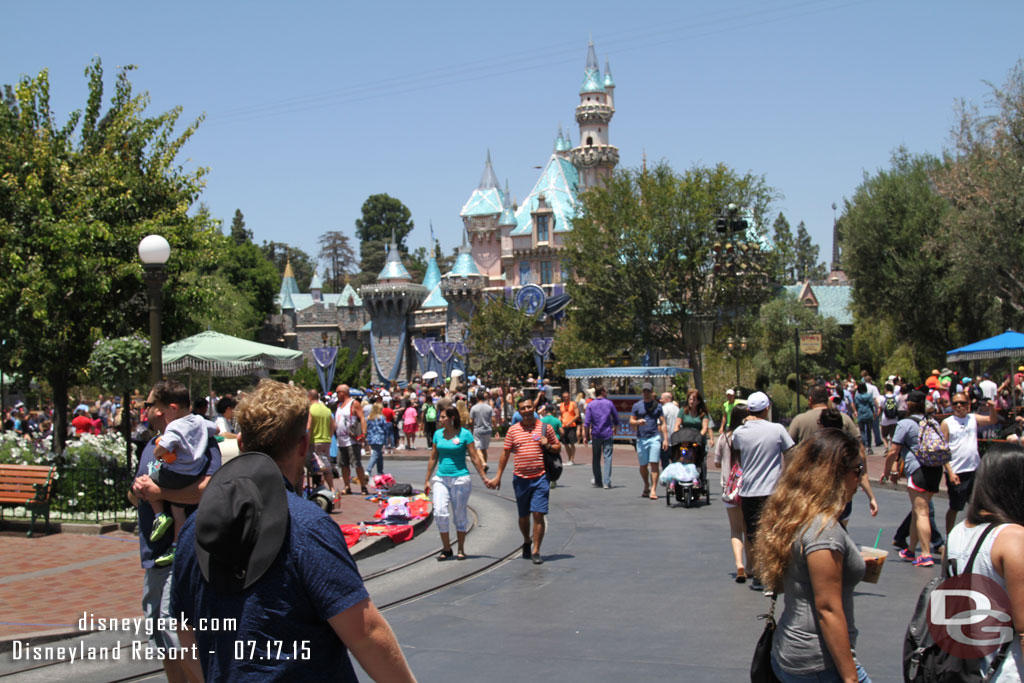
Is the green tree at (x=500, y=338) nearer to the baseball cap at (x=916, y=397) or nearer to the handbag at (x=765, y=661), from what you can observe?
the baseball cap at (x=916, y=397)

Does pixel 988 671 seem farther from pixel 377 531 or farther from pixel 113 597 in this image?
pixel 377 531

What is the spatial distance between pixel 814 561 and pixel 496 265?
6462 cm

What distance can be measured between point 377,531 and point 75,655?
4.55 metres

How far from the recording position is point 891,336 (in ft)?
136


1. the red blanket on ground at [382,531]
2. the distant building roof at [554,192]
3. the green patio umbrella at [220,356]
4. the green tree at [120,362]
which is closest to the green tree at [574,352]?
the distant building roof at [554,192]

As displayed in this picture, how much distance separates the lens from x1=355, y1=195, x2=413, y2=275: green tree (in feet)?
376

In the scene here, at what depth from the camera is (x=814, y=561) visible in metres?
3.21

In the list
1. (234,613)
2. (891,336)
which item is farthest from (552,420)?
(891,336)

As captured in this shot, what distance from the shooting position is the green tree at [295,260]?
130 m

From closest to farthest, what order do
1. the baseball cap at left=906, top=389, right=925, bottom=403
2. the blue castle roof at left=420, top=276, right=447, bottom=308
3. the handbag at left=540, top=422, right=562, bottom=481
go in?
the baseball cap at left=906, top=389, right=925, bottom=403 → the handbag at left=540, top=422, right=562, bottom=481 → the blue castle roof at left=420, top=276, right=447, bottom=308

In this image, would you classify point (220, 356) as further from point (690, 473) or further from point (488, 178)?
point (488, 178)

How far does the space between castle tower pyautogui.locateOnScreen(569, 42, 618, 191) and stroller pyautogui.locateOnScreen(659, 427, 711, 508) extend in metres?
52.1

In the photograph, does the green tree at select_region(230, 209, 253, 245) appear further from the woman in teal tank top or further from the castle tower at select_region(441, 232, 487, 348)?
the woman in teal tank top

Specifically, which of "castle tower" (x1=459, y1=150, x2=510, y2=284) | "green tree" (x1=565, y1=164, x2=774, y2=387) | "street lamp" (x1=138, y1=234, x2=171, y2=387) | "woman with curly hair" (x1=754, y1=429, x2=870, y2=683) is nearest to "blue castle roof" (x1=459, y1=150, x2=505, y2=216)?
"castle tower" (x1=459, y1=150, x2=510, y2=284)
